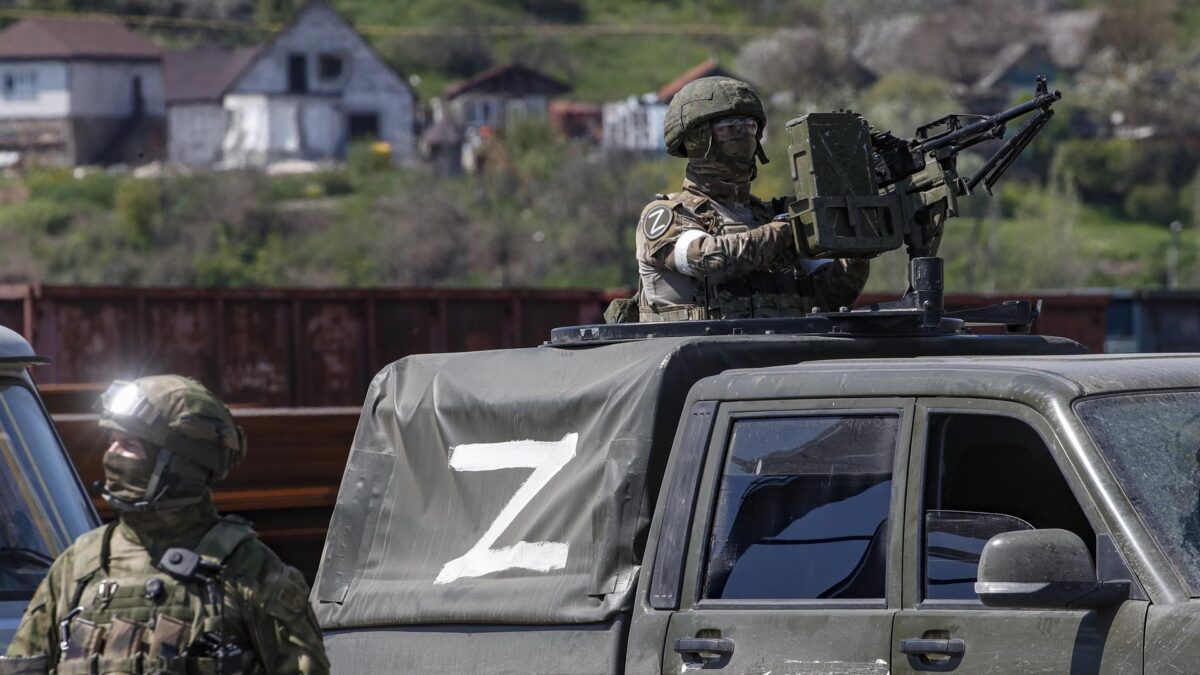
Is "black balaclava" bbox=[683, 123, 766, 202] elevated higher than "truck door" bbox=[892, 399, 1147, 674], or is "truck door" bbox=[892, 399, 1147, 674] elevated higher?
"black balaclava" bbox=[683, 123, 766, 202]

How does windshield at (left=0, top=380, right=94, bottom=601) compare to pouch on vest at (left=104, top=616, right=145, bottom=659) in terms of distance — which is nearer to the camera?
pouch on vest at (left=104, top=616, right=145, bottom=659)

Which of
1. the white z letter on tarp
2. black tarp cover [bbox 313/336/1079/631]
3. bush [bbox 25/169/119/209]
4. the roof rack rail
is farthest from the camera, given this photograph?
bush [bbox 25/169/119/209]

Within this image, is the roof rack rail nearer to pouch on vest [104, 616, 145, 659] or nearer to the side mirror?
the side mirror

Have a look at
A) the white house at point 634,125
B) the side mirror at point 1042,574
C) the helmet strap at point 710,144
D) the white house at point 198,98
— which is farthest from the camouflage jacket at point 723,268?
the white house at point 198,98

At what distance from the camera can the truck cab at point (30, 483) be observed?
19.1 feet

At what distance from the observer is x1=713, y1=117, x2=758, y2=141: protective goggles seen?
21.0 feet

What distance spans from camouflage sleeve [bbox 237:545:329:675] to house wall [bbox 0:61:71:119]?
341ft

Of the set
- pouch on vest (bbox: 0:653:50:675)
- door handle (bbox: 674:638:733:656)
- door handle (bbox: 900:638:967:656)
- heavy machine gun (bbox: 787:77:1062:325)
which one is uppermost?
heavy machine gun (bbox: 787:77:1062:325)

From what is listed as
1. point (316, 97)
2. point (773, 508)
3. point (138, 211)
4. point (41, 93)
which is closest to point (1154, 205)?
point (316, 97)

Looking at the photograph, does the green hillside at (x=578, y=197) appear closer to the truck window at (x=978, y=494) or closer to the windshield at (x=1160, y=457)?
the truck window at (x=978, y=494)

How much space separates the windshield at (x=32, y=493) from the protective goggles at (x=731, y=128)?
7.61 feet

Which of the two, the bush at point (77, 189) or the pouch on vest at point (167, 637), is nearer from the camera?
the pouch on vest at point (167, 637)

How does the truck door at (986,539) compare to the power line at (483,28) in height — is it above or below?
below

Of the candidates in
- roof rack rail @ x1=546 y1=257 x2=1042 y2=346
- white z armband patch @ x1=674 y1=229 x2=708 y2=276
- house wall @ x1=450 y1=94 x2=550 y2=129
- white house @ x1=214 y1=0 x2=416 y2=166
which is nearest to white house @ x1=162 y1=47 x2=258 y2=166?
white house @ x1=214 y1=0 x2=416 y2=166
